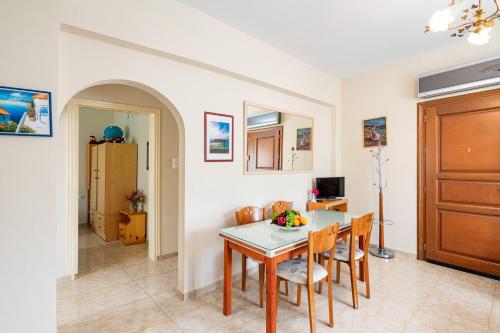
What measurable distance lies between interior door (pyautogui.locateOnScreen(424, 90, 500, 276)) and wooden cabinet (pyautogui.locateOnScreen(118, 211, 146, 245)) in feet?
14.2

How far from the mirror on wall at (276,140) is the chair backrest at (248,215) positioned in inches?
20.0

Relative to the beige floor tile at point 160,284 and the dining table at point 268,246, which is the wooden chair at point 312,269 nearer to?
the dining table at point 268,246

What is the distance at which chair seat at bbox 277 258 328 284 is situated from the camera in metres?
2.03

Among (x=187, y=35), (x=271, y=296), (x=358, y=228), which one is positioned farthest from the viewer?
(x=187, y=35)

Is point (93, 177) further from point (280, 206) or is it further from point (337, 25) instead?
point (337, 25)

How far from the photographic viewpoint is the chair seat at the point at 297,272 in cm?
203

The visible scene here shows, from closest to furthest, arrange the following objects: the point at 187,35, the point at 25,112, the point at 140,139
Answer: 1. the point at 25,112
2. the point at 187,35
3. the point at 140,139

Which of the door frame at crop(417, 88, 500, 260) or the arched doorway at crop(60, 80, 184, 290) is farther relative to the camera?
the door frame at crop(417, 88, 500, 260)

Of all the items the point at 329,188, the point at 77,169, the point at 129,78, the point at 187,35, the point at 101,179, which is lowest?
the point at 329,188

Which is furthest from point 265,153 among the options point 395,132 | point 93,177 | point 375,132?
point 93,177

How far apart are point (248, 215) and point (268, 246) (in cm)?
92

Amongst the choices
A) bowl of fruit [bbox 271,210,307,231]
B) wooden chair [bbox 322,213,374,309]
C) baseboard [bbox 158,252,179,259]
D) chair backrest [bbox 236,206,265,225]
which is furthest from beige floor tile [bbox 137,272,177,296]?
wooden chair [bbox 322,213,374,309]

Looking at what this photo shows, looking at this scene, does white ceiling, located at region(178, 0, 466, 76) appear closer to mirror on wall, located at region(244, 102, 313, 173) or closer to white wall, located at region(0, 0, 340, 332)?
white wall, located at region(0, 0, 340, 332)

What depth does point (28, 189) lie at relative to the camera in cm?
170
